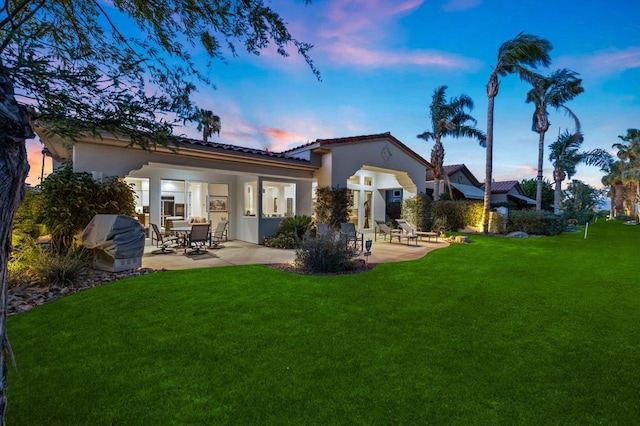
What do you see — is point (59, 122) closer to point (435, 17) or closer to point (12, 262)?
point (12, 262)

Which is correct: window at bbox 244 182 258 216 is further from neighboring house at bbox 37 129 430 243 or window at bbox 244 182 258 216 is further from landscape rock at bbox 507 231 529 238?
landscape rock at bbox 507 231 529 238

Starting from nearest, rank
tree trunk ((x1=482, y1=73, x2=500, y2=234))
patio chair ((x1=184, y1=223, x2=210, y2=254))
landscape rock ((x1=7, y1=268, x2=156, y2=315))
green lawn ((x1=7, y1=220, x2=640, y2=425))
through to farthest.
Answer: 1. green lawn ((x1=7, y1=220, x2=640, y2=425))
2. landscape rock ((x1=7, y1=268, x2=156, y2=315))
3. patio chair ((x1=184, y1=223, x2=210, y2=254))
4. tree trunk ((x1=482, y1=73, x2=500, y2=234))

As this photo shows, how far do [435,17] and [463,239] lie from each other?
10.9 metres

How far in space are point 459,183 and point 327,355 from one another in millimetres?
35222

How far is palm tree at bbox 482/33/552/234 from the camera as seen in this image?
18.6m

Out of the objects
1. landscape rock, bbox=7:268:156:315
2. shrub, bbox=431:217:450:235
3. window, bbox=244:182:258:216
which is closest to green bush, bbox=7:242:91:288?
landscape rock, bbox=7:268:156:315


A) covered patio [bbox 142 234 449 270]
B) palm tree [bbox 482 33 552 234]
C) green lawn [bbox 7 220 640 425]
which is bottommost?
green lawn [bbox 7 220 640 425]

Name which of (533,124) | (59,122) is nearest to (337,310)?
(59,122)

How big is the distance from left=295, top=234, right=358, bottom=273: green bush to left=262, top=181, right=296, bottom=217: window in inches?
252

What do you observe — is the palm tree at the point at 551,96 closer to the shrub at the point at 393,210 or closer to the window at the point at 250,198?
the shrub at the point at 393,210

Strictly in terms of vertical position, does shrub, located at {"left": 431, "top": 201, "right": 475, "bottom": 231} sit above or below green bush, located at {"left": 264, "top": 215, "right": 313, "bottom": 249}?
above

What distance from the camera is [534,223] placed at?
20562mm

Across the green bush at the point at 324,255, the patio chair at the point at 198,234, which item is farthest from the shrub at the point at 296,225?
the green bush at the point at 324,255

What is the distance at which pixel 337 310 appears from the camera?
5652 millimetres
